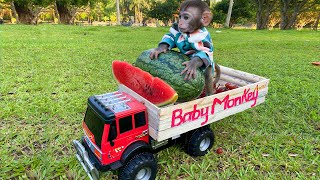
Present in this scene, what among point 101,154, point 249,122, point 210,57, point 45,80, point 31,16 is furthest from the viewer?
point 31,16

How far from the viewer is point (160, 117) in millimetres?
2137

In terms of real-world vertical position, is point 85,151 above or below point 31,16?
below

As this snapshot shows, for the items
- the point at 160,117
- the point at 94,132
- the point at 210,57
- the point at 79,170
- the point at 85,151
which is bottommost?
the point at 79,170

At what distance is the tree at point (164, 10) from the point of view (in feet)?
103

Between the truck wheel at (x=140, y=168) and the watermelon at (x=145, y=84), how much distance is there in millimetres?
517

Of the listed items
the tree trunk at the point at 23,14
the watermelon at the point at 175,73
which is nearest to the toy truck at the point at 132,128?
the watermelon at the point at 175,73

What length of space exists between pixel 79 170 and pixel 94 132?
469mm

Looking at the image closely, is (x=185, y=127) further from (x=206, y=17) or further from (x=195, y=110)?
(x=206, y=17)

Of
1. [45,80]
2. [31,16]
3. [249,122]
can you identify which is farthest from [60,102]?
[31,16]

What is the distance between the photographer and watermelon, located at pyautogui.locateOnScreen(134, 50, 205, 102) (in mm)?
2492

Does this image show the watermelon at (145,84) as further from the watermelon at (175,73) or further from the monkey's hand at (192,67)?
the monkey's hand at (192,67)

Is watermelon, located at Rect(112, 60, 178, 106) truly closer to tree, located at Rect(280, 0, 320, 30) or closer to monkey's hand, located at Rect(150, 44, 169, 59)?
monkey's hand, located at Rect(150, 44, 169, 59)

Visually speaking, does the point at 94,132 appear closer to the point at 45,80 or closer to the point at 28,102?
the point at 28,102

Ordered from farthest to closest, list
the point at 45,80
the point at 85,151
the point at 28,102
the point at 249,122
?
1. the point at 45,80
2. the point at 28,102
3. the point at 249,122
4. the point at 85,151
